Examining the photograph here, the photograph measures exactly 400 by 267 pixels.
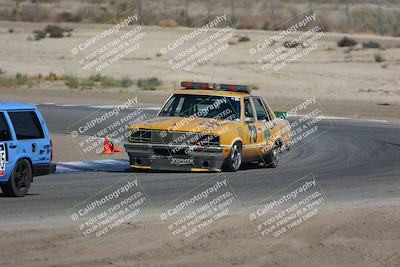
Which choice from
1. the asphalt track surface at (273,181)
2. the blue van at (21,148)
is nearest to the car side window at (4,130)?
the blue van at (21,148)

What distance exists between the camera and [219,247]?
12008 mm

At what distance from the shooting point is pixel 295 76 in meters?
42.8

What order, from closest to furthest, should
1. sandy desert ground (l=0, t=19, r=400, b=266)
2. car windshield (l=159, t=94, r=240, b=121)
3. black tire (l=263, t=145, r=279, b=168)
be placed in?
sandy desert ground (l=0, t=19, r=400, b=266)
car windshield (l=159, t=94, r=240, b=121)
black tire (l=263, t=145, r=279, b=168)

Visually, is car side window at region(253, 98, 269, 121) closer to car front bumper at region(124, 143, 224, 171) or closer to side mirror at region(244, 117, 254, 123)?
side mirror at region(244, 117, 254, 123)

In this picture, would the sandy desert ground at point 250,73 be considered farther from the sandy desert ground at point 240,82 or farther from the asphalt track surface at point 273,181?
the asphalt track surface at point 273,181

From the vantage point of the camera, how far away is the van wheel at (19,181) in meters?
15.1

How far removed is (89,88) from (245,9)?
38.6 m

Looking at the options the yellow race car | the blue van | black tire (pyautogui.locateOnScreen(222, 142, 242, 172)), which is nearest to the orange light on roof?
the yellow race car

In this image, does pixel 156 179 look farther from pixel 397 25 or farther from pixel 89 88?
pixel 397 25

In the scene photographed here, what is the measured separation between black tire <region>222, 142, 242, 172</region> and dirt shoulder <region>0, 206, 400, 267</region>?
5270 millimetres

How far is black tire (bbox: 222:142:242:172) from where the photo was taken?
18.7m

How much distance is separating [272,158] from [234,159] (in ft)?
5.02

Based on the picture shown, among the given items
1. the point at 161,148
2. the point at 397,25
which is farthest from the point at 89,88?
the point at 397,25

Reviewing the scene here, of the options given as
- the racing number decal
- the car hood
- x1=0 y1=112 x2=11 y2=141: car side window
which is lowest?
the car hood
